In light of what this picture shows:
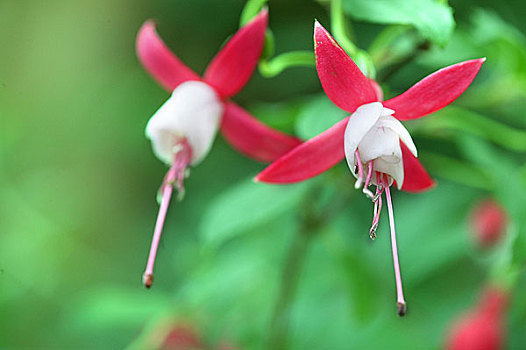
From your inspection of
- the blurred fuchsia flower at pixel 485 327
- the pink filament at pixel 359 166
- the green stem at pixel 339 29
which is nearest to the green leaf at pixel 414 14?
the green stem at pixel 339 29

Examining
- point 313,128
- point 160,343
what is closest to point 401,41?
point 313,128

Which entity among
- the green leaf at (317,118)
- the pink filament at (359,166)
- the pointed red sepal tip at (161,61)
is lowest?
the pink filament at (359,166)

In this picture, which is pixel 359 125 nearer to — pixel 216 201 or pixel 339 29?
pixel 339 29

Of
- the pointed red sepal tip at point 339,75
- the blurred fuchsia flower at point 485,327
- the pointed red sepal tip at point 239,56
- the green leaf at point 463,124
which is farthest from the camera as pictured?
the blurred fuchsia flower at point 485,327

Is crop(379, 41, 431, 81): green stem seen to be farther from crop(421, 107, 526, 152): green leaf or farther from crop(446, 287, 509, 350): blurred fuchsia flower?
crop(446, 287, 509, 350): blurred fuchsia flower

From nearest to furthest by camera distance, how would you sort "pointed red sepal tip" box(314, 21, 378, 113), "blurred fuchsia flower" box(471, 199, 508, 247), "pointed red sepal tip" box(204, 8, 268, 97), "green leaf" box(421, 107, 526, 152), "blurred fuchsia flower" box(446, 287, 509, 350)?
1. "pointed red sepal tip" box(314, 21, 378, 113)
2. "pointed red sepal tip" box(204, 8, 268, 97)
3. "green leaf" box(421, 107, 526, 152)
4. "blurred fuchsia flower" box(446, 287, 509, 350)
5. "blurred fuchsia flower" box(471, 199, 508, 247)

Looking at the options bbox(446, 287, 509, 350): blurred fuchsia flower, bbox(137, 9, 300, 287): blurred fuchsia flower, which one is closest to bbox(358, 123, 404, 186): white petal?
bbox(137, 9, 300, 287): blurred fuchsia flower

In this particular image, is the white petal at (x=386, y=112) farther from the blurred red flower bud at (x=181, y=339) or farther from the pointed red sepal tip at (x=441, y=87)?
the blurred red flower bud at (x=181, y=339)
